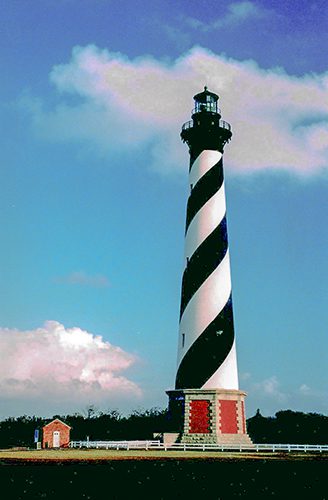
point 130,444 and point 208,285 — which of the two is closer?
point 130,444

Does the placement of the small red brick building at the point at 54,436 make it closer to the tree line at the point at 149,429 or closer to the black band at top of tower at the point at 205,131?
the tree line at the point at 149,429

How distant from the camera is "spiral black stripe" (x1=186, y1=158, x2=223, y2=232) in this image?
127 ft

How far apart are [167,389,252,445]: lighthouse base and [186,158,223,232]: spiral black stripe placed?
10.9 m

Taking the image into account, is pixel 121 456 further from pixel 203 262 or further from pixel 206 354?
pixel 203 262

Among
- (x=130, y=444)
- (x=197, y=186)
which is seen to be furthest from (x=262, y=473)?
(x=197, y=186)

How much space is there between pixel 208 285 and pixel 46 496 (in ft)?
89.1

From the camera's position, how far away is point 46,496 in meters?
10.4

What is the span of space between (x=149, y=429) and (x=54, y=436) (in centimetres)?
752

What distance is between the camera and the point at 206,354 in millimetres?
36125

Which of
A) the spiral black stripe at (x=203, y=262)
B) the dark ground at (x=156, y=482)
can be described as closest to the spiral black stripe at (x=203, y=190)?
the spiral black stripe at (x=203, y=262)

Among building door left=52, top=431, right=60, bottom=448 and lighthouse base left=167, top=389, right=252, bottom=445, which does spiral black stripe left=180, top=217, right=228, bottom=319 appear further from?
building door left=52, top=431, right=60, bottom=448

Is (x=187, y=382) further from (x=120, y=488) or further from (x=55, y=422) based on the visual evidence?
Answer: (x=120, y=488)

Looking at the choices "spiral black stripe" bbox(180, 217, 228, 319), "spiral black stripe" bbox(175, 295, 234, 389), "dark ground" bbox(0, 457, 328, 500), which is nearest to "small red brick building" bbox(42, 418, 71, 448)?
"spiral black stripe" bbox(175, 295, 234, 389)

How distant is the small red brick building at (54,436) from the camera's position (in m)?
39.2
